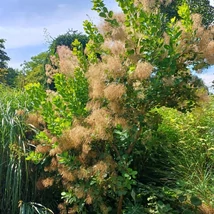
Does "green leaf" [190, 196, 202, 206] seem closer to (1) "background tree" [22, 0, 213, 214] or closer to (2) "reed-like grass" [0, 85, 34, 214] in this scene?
(1) "background tree" [22, 0, 213, 214]

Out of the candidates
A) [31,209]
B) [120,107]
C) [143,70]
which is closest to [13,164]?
[31,209]

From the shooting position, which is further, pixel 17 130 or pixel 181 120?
pixel 181 120

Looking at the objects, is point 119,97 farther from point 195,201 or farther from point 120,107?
point 195,201

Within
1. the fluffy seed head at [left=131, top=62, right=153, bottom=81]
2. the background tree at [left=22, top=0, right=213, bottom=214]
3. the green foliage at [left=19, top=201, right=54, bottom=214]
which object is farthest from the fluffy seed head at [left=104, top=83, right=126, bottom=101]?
the green foliage at [left=19, top=201, right=54, bottom=214]

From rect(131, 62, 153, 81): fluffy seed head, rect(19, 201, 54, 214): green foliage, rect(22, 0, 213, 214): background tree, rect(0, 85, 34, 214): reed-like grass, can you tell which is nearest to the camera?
rect(131, 62, 153, 81): fluffy seed head

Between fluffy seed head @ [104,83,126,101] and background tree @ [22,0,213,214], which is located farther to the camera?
background tree @ [22,0,213,214]

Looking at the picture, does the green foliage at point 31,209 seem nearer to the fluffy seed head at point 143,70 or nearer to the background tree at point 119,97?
the background tree at point 119,97

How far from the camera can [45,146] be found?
8.02 feet

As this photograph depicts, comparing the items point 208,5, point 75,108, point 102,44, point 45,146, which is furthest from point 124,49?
point 208,5

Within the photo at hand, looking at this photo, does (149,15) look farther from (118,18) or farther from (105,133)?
(105,133)

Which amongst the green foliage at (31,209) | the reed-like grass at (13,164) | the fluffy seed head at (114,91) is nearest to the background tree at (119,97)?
the fluffy seed head at (114,91)

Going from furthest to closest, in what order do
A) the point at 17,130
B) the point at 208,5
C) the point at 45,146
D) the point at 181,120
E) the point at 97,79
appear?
the point at 208,5 → the point at 181,120 → the point at 17,130 → the point at 45,146 → the point at 97,79

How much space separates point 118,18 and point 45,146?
1.09 metres

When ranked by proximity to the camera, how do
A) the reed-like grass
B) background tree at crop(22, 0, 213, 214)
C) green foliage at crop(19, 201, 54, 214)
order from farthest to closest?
1. the reed-like grass
2. green foliage at crop(19, 201, 54, 214)
3. background tree at crop(22, 0, 213, 214)
